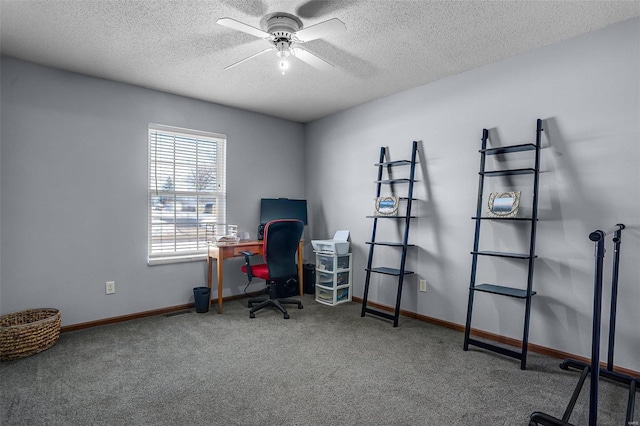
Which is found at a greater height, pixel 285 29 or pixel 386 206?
pixel 285 29

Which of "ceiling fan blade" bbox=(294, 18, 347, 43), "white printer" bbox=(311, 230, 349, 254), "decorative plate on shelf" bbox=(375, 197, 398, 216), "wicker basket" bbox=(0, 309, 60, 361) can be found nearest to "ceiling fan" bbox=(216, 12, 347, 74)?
"ceiling fan blade" bbox=(294, 18, 347, 43)

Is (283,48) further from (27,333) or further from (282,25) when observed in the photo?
(27,333)

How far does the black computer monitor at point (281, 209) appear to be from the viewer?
15.3 ft

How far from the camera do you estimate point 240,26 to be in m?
2.28

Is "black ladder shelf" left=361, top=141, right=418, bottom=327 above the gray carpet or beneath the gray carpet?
above

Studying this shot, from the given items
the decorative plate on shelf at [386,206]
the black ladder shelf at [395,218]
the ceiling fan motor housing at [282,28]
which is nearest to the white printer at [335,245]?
the black ladder shelf at [395,218]

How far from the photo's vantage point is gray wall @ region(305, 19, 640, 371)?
8.02ft

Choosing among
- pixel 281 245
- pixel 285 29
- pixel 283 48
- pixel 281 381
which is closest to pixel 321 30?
pixel 285 29

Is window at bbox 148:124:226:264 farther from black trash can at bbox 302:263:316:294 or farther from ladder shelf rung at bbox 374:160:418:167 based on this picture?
ladder shelf rung at bbox 374:160:418:167

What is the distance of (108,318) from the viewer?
3508 millimetres

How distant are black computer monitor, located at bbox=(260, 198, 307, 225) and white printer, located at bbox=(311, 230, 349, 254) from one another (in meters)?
0.67

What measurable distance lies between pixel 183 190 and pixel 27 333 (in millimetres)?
1975

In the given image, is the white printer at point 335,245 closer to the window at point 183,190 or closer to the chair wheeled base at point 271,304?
the chair wheeled base at point 271,304

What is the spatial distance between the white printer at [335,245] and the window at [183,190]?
1270 mm
